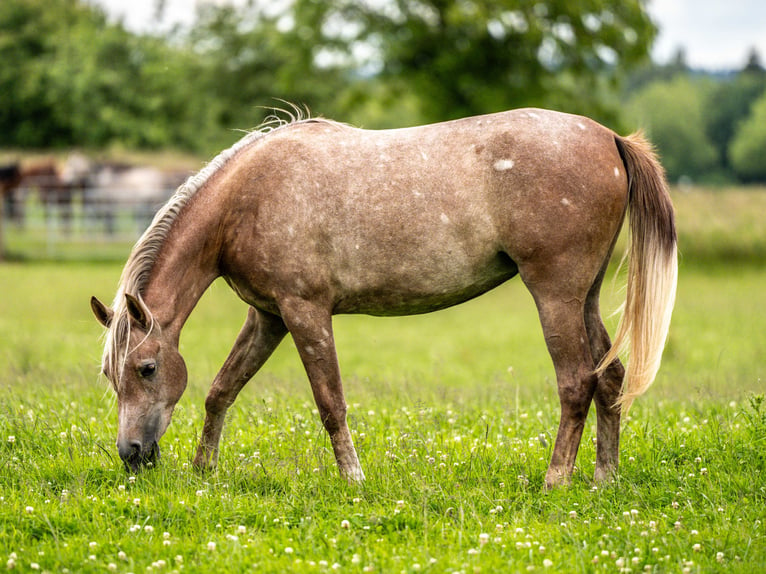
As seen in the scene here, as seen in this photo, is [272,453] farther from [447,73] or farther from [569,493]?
[447,73]

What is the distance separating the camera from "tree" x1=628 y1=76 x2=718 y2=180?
32188mm

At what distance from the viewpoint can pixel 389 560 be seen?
4.02 meters

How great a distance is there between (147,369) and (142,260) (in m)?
0.69

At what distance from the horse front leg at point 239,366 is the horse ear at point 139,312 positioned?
723 millimetres

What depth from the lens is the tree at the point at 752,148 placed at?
95.7 ft

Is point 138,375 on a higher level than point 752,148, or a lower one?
lower

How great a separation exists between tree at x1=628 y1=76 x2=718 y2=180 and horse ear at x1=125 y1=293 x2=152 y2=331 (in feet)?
79.1

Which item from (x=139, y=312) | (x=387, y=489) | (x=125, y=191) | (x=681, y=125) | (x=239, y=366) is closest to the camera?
(x=387, y=489)

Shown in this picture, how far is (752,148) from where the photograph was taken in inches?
1177

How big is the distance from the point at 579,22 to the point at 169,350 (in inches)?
885

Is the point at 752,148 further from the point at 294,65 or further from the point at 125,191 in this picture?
the point at 125,191

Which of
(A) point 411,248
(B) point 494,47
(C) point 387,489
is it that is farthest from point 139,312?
(B) point 494,47

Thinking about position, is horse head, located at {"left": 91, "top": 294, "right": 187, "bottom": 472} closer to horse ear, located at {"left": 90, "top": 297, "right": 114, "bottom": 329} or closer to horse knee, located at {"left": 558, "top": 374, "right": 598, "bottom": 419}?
horse ear, located at {"left": 90, "top": 297, "right": 114, "bottom": 329}

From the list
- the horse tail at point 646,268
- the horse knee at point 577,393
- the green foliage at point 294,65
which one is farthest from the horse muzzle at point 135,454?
the green foliage at point 294,65
